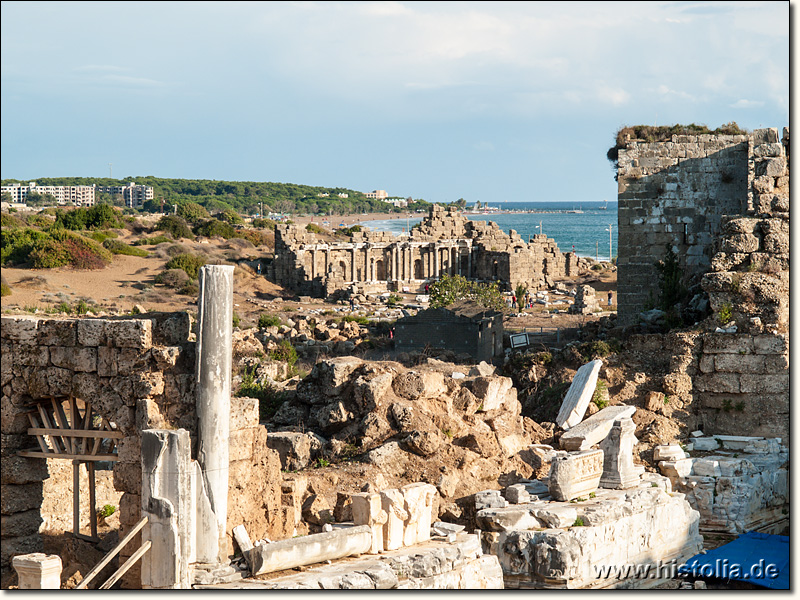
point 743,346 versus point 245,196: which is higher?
point 245,196

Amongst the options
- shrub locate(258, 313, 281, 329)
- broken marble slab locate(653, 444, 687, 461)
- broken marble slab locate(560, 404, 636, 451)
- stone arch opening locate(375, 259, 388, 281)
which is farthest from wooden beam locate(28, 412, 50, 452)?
stone arch opening locate(375, 259, 388, 281)

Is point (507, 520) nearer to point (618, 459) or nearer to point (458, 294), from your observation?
point (618, 459)

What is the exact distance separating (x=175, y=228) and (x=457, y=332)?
2175 inches

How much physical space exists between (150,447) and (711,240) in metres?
13.2

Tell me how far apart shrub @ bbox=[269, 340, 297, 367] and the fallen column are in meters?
13.8

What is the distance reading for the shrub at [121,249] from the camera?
58.6 m

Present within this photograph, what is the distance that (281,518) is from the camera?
10.2m

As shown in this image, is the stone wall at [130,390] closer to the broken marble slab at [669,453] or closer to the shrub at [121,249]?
the broken marble slab at [669,453]

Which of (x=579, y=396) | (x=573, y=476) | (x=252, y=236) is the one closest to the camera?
(x=573, y=476)

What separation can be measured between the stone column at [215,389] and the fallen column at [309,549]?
48 centimetres

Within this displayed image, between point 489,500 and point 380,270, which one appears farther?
point 380,270

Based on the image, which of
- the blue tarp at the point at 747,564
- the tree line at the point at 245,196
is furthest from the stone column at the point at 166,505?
the tree line at the point at 245,196

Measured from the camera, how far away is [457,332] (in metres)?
22.3
